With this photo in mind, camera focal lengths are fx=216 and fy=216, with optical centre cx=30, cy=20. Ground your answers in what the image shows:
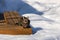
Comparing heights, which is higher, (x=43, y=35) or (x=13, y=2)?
(x=13, y=2)

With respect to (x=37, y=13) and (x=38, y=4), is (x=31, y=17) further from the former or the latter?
(x=38, y=4)

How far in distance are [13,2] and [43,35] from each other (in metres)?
2.38

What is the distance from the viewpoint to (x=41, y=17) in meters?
3.74

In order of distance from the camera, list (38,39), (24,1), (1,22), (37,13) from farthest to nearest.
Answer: (24,1)
(37,13)
(1,22)
(38,39)

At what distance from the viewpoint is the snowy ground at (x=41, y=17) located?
2.68 meters

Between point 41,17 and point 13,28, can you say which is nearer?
point 13,28

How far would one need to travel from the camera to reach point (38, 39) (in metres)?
2.60

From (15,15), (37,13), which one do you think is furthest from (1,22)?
(37,13)

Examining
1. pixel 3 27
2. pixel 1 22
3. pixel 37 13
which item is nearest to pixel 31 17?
pixel 37 13

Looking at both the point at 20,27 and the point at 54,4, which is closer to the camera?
the point at 20,27

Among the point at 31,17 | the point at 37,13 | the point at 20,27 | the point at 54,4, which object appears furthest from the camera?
the point at 54,4

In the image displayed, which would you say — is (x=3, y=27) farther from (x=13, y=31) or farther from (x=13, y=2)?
(x=13, y=2)

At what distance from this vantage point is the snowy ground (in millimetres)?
2682

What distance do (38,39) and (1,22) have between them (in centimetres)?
76
